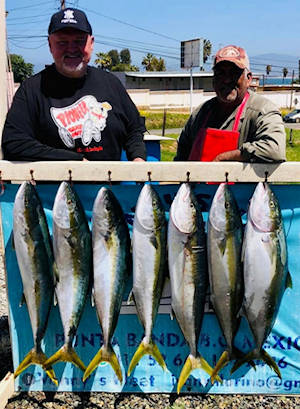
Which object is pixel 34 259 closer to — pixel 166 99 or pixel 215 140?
pixel 215 140

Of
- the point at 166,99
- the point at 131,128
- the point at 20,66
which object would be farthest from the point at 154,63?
the point at 131,128

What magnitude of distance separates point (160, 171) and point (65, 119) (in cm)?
76

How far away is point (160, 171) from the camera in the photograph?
268cm

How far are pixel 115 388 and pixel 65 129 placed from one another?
1.76 meters

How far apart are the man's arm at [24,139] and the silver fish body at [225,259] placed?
3.22ft

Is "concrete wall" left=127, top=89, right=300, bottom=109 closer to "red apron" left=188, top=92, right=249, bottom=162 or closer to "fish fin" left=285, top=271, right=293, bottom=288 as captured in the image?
"red apron" left=188, top=92, right=249, bottom=162

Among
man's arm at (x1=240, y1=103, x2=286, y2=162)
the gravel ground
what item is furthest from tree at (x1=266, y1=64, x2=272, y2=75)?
the gravel ground

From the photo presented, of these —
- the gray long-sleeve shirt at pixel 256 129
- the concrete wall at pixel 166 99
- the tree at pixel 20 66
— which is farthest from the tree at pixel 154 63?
the gray long-sleeve shirt at pixel 256 129

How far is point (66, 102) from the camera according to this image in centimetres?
299

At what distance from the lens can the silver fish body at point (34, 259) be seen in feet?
8.34

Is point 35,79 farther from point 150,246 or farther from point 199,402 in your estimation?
point 199,402

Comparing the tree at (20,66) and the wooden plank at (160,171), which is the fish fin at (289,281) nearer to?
the wooden plank at (160,171)

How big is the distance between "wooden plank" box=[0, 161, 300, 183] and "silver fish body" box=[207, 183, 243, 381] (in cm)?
19

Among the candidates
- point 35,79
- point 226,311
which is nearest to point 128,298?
point 226,311
